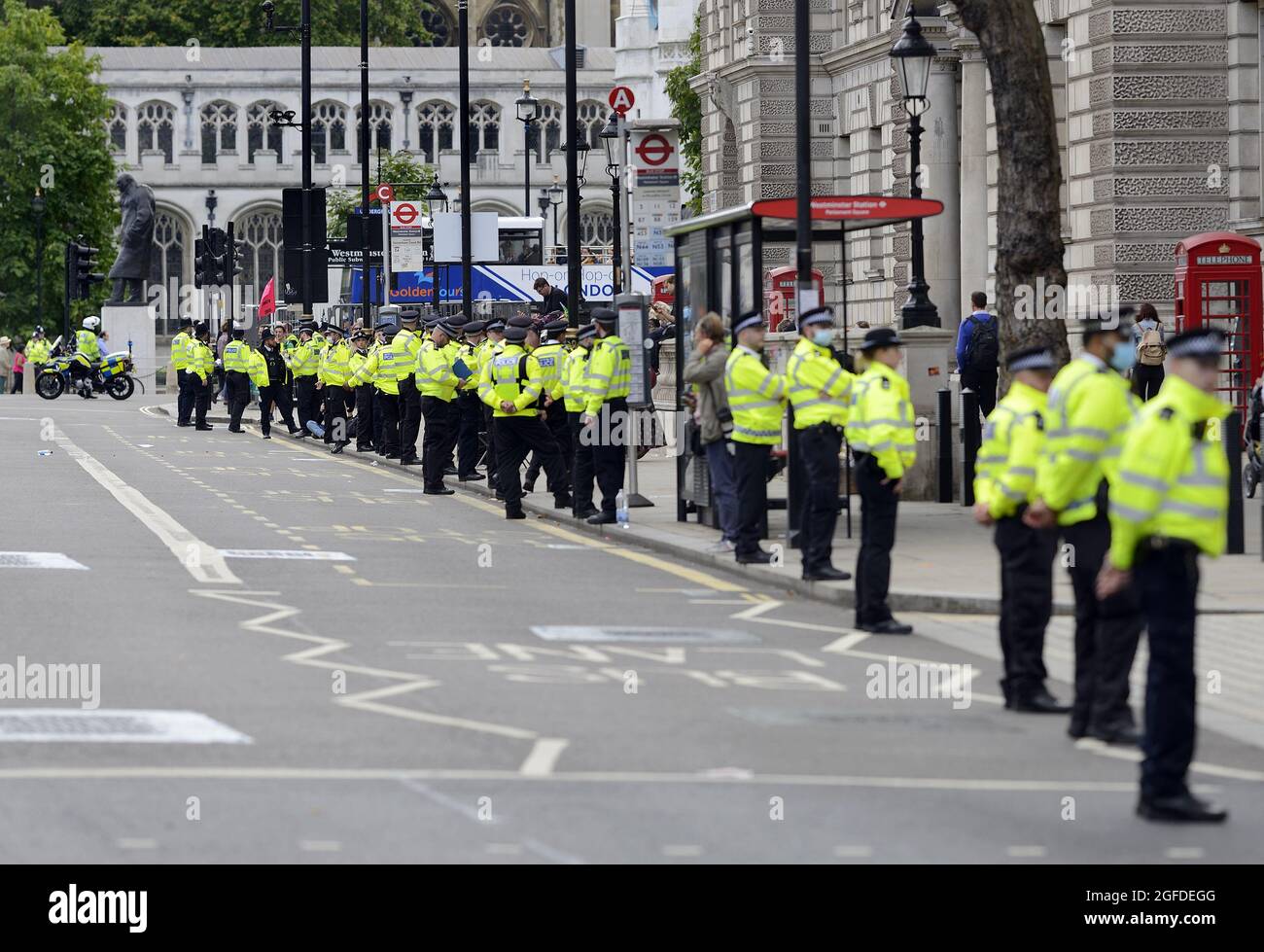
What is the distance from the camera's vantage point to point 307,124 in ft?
150

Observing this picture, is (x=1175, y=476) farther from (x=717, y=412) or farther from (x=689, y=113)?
(x=689, y=113)

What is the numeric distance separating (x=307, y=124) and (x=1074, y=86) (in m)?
19.6

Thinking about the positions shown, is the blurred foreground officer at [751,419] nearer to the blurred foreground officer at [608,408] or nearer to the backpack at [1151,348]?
the blurred foreground officer at [608,408]

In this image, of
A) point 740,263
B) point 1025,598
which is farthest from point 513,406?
point 1025,598

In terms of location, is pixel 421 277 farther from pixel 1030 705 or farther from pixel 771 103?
pixel 1030 705

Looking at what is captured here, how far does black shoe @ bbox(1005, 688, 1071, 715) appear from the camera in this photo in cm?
1115

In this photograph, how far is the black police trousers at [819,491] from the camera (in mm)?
15664

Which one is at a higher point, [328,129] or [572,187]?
[328,129]

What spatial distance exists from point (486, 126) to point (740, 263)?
299 ft

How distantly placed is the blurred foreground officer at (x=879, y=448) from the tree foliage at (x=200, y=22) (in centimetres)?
9575

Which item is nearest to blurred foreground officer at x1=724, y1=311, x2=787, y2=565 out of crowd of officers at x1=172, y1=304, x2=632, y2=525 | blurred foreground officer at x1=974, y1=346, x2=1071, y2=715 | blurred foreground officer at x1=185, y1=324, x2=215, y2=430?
crowd of officers at x1=172, y1=304, x2=632, y2=525

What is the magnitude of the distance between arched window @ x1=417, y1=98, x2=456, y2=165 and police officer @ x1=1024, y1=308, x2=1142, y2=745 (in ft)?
327

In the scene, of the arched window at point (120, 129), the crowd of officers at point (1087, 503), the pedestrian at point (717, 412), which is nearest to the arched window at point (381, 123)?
the arched window at point (120, 129)

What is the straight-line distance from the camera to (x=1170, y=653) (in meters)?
8.57
